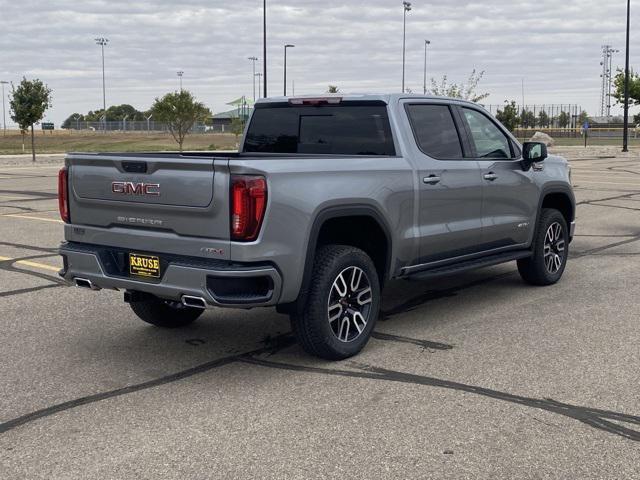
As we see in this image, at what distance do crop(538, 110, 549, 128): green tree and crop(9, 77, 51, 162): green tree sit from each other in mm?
85661

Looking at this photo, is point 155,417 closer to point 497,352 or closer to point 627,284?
point 497,352

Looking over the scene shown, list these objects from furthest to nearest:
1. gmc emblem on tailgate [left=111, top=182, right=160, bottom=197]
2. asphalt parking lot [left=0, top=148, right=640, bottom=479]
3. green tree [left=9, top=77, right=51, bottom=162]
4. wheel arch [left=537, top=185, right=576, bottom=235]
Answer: green tree [left=9, top=77, right=51, bottom=162], wheel arch [left=537, top=185, right=576, bottom=235], gmc emblem on tailgate [left=111, top=182, right=160, bottom=197], asphalt parking lot [left=0, top=148, right=640, bottom=479]

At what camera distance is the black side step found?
249 inches

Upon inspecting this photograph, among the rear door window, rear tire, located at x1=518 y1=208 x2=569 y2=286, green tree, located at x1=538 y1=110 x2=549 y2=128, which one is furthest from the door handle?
green tree, located at x1=538 y1=110 x2=549 y2=128

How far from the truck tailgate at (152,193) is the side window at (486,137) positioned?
9.55 feet

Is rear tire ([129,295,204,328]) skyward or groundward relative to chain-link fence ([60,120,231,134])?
groundward

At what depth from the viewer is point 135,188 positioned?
525cm

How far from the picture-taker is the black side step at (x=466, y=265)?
6332 mm

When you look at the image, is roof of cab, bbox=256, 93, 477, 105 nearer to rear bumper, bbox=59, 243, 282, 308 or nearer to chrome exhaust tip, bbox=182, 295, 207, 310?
rear bumper, bbox=59, 243, 282, 308

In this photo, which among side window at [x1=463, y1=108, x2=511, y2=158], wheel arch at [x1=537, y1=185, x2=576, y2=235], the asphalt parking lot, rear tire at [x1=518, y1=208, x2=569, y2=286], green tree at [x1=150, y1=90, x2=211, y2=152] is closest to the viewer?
the asphalt parking lot

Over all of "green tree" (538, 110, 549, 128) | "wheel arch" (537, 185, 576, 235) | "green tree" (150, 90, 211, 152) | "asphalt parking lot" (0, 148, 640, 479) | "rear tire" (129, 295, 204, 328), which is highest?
"green tree" (538, 110, 549, 128)

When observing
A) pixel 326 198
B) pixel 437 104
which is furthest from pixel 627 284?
pixel 326 198

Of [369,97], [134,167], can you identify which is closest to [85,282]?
[134,167]

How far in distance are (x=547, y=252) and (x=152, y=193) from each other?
4410mm
